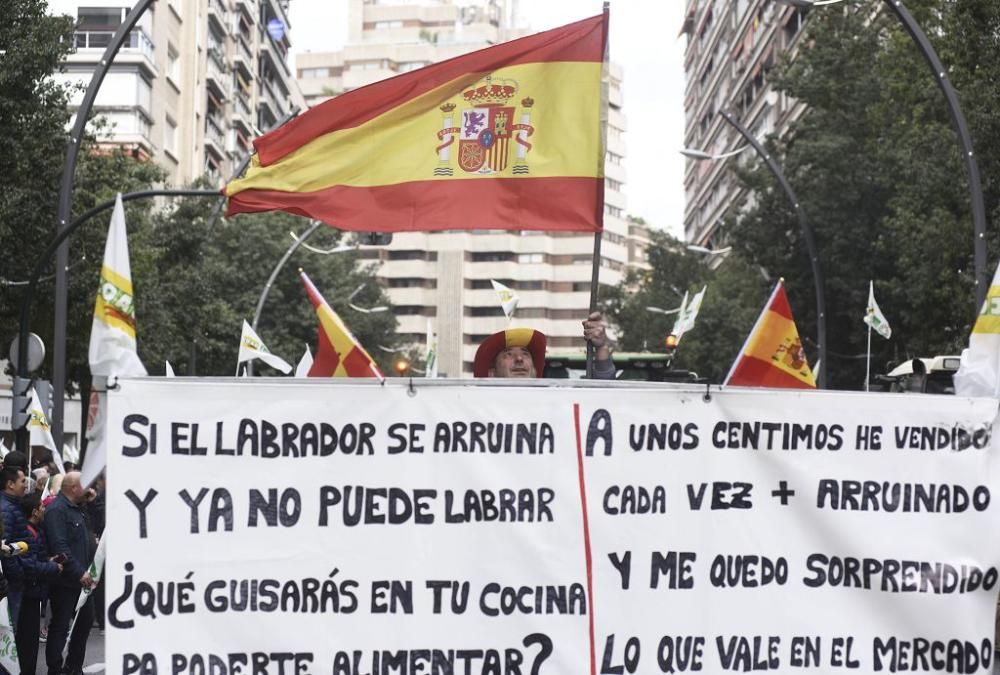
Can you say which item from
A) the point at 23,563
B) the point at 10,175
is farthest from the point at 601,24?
the point at 10,175

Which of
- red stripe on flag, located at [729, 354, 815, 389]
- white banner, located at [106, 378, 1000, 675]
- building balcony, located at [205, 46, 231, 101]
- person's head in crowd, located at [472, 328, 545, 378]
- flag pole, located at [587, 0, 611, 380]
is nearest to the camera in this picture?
white banner, located at [106, 378, 1000, 675]

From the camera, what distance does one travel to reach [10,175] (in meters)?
23.9

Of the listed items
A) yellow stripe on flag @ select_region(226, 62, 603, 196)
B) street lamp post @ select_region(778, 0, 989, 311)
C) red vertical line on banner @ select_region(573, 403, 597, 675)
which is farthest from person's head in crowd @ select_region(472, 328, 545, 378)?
street lamp post @ select_region(778, 0, 989, 311)

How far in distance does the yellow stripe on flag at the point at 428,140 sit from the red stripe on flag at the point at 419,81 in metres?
0.03

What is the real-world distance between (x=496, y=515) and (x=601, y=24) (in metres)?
2.28

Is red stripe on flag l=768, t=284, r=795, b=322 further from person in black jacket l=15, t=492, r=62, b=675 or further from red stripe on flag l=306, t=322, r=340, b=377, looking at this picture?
person in black jacket l=15, t=492, r=62, b=675

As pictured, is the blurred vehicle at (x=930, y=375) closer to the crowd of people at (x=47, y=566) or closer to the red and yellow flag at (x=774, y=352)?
the crowd of people at (x=47, y=566)

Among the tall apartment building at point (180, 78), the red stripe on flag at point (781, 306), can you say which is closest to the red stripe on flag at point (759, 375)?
the red stripe on flag at point (781, 306)

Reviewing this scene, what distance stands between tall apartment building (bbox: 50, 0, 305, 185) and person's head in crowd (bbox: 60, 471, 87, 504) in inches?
1265

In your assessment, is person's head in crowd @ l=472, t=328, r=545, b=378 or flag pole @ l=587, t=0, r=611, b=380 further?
person's head in crowd @ l=472, t=328, r=545, b=378

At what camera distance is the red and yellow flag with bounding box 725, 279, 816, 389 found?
7.38m

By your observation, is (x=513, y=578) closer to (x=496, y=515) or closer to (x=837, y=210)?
(x=496, y=515)

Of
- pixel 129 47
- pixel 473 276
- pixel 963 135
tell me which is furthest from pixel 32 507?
pixel 473 276

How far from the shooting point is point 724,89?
8481 cm
